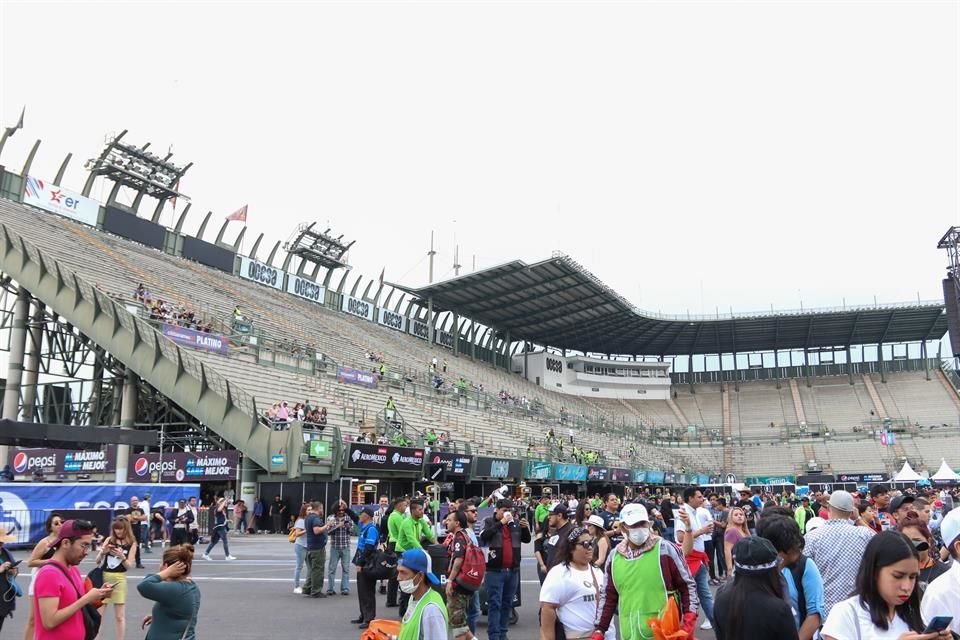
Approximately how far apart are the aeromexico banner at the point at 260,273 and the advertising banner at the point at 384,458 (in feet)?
98.5

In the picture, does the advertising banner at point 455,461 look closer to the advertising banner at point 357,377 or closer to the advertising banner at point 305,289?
the advertising banner at point 357,377

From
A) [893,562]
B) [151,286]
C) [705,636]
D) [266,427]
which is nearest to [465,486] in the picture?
[266,427]

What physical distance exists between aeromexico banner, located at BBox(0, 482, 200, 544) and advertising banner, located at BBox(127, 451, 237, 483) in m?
3.96

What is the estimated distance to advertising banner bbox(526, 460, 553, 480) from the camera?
36594 mm

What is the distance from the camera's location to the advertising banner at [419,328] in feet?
207

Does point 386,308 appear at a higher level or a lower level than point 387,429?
higher

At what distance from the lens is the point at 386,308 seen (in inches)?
2510

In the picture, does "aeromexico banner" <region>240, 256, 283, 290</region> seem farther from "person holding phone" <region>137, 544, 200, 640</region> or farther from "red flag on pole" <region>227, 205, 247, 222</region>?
"person holding phone" <region>137, 544, 200, 640</region>

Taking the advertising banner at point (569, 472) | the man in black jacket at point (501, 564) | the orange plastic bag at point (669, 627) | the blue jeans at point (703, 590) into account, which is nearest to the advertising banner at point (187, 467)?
the advertising banner at point (569, 472)

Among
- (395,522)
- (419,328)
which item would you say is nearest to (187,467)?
(395,522)

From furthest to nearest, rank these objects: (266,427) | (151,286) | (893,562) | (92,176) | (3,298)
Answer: (92,176) → (3,298) → (151,286) → (266,427) → (893,562)

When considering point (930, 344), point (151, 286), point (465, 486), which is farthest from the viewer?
point (930, 344)

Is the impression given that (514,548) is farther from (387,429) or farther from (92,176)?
(92,176)

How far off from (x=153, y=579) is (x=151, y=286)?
3379 centimetres
